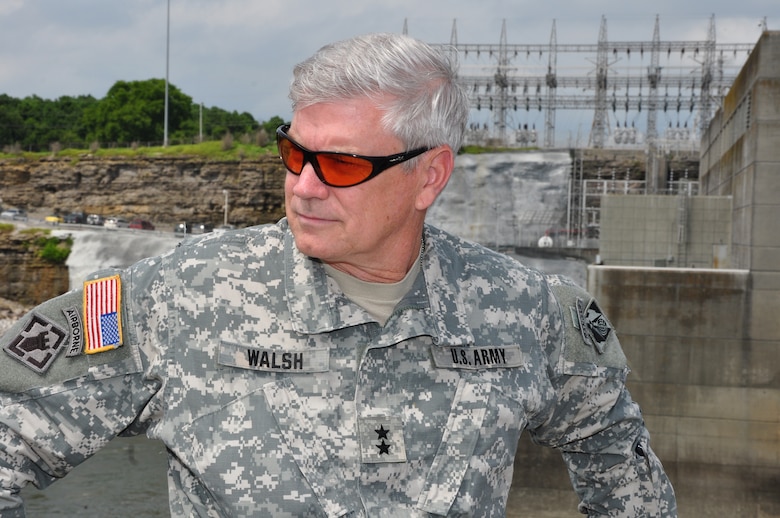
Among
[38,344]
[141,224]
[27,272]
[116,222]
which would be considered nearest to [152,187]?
[141,224]

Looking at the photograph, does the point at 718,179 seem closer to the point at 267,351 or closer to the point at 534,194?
the point at 267,351

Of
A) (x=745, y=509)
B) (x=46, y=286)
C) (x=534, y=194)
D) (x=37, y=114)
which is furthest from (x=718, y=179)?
(x=37, y=114)

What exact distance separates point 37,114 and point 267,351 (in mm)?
64056

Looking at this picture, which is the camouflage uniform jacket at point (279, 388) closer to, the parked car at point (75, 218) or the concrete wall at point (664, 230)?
the concrete wall at point (664, 230)

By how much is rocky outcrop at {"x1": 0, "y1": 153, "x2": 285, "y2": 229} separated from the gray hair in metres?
39.4

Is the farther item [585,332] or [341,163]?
[585,332]

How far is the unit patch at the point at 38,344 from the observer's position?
1371mm

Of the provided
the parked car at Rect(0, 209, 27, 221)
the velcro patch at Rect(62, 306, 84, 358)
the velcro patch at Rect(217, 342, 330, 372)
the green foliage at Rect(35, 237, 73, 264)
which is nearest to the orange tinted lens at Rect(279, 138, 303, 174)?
the velcro patch at Rect(217, 342, 330, 372)

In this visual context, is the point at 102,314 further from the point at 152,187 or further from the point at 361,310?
the point at 152,187

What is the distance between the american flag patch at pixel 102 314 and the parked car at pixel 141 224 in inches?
1535

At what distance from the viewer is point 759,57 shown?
9.75 m

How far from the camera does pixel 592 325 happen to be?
5.71 feet

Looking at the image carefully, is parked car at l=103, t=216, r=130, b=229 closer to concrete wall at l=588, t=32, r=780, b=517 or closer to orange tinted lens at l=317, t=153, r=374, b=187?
concrete wall at l=588, t=32, r=780, b=517

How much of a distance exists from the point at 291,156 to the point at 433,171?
25 centimetres
